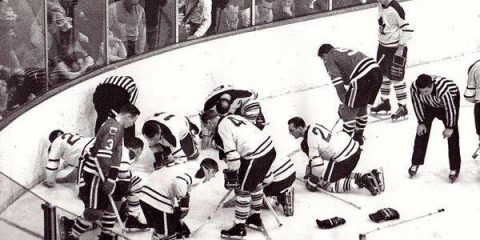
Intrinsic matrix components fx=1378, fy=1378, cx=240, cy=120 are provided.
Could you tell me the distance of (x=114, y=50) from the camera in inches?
432

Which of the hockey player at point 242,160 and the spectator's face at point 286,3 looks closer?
the hockey player at point 242,160

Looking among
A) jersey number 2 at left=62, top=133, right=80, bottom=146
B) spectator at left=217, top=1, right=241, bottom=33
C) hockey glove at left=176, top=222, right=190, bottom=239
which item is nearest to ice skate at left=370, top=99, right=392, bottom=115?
spectator at left=217, top=1, right=241, bottom=33

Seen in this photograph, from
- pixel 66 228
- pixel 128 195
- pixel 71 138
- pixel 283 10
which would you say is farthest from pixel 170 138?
pixel 283 10

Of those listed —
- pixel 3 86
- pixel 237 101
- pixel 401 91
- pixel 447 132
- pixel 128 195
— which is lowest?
pixel 401 91

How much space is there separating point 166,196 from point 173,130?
4.35ft

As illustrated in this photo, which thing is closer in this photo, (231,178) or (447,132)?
(231,178)

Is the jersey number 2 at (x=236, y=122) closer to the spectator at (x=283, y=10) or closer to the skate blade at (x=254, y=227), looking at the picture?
the skate blade at (x=254, y=227)

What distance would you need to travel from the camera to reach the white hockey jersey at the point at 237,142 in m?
8.98

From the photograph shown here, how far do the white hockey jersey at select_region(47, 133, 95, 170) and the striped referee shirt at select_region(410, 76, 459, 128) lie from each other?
7.77 feet

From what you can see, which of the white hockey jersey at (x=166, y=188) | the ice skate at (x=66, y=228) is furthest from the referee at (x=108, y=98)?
the ice skate at (x=66, y=228)

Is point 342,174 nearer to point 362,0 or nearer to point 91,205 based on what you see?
point 91,205

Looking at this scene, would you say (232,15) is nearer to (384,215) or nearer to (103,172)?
(384,215)

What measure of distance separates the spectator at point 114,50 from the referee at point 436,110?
96.6 inches

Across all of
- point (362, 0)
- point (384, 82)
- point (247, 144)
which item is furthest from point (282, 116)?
point (247, 144)
